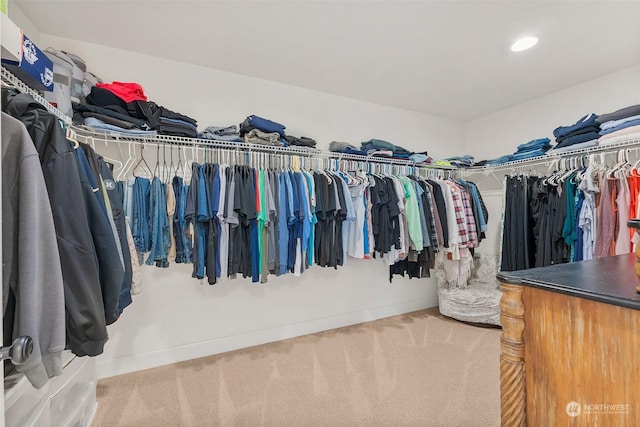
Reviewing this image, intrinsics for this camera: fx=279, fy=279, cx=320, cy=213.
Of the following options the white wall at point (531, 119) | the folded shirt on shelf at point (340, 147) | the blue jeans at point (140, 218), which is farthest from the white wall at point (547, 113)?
the blue jeans at point (140, 218)

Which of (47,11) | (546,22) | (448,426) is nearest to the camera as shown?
(448,426)

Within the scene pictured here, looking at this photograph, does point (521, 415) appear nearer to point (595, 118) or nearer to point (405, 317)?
point (405, 317)

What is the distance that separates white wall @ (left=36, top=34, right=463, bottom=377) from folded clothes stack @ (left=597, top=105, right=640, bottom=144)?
1.67m

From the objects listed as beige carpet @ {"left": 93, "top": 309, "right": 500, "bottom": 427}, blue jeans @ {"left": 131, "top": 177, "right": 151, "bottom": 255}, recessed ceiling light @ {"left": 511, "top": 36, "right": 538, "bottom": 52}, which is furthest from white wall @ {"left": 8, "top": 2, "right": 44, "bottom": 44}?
recessed ceiling light @ {"left": 511, "top": 36, "right": 538, "bottom": 52}

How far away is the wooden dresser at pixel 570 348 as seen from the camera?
66cm

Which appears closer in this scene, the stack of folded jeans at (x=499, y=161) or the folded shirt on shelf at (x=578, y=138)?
the folded shirt on shelf at (x=578, y=138)

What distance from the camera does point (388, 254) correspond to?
8.05 ft

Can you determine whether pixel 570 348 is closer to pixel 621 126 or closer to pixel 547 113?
pixel 621 126

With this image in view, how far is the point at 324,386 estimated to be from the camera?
1.89 meters

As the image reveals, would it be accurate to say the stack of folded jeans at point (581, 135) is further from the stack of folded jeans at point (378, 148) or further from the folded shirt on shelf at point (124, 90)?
the folded shirt on shelf at point (124, 90)

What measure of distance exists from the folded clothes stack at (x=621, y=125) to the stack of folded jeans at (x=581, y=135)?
0.06 metres

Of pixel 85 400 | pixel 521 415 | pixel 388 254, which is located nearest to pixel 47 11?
pixel 85 400

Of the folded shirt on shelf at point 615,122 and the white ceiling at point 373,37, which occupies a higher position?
the white ceiling at point 373,37

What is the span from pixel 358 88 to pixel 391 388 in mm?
2566
